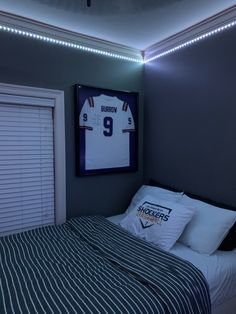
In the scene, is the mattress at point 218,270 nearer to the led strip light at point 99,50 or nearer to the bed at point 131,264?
the bed at point 131,264

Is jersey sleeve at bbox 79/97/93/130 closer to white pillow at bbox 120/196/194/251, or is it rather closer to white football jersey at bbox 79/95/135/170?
white football jersey at bbox 79/95/135/170

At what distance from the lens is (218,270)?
1583 mm

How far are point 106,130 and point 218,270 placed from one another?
1.59 m

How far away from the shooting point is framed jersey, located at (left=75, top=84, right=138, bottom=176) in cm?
241

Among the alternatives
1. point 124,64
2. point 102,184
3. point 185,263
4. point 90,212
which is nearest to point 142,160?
point 102,184

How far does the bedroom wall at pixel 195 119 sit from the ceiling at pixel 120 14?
0.25 m

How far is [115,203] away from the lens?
107 inches

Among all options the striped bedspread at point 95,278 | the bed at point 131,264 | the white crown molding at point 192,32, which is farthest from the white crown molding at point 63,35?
the striped bedspread at point 95,278

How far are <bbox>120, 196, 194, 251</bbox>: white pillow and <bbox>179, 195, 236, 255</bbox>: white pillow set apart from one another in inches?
3.0

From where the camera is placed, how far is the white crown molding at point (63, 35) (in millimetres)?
2006

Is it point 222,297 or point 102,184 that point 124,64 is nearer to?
point 102,184

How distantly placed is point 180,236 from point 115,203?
3.08 feet

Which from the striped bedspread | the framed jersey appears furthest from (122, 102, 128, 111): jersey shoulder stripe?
the striped bedspread

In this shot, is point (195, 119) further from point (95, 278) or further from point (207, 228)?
point (95, 278)
